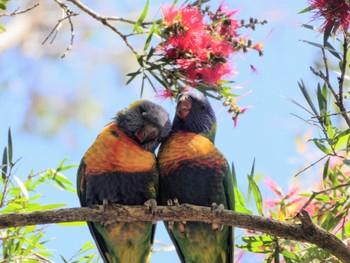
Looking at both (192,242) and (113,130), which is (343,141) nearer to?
(192,242)

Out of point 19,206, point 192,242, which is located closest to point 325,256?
point 192,242

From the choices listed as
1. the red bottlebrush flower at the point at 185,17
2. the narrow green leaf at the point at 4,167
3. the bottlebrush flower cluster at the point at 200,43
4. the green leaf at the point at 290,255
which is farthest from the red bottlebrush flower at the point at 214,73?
the narrow green leaf at the point at 4,167

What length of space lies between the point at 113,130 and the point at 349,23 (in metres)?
1.44

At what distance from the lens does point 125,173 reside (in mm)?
3311

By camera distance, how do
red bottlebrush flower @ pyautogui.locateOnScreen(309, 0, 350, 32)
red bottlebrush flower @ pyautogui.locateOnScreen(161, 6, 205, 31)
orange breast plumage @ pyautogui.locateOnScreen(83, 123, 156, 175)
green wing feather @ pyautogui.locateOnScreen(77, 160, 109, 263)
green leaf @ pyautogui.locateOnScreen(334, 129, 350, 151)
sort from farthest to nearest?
1. green wing feather @ pyautogui.locateOnScreen(77, 160, 109, 263)
2. orange breast plumage @ pyautogui.locateOnScreen(83, 123, 156, 175)
3. red bottlebrush flower @ pyautogui.locateOnScreen(161, 6, 205, 31)
4. green leaf @ pyautogui.locateOnScreen(334, 129, 350, 151)
5. red bottlebrush flower @ pyautogui.locateOnScreen(309, 0, 350, 32)

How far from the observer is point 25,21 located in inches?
274

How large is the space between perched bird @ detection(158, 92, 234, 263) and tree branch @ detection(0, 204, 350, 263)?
42 centimetres

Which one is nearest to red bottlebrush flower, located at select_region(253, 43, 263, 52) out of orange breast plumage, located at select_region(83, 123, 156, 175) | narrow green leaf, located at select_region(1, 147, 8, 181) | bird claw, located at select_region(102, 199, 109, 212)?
orange breast plumage, located at select_region(83, 123, 156, 175)

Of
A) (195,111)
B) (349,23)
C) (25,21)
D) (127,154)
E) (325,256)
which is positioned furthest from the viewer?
(25,21)

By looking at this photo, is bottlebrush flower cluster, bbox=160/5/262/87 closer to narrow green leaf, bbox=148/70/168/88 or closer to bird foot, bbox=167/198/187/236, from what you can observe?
narrow green leaf, bbox=148/70/168/88

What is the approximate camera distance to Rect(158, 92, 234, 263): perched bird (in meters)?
3.35

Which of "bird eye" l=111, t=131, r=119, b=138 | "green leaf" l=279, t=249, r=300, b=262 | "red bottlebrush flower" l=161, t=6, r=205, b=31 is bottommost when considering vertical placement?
"green leaf" l=279, t=249, r=300, b=262

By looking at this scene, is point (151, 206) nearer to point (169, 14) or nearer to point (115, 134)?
point (115, 134)

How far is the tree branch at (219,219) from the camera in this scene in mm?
2623
